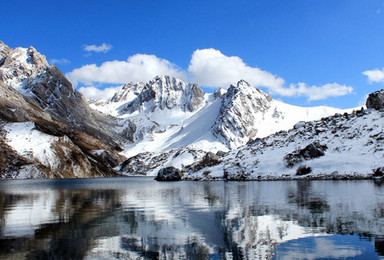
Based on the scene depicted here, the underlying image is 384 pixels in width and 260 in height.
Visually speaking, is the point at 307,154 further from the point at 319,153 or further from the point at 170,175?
the point at 170,175

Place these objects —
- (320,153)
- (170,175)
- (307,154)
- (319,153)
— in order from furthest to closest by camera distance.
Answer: (170,175)
(307,154)
(319,153)
(320,153)

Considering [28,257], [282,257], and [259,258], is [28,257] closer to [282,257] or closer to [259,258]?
[259,258]

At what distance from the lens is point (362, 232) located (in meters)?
18.5

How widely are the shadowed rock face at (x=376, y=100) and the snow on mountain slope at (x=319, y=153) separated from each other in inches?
104

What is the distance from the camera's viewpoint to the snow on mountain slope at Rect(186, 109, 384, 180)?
8356 cm

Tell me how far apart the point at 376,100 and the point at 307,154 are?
3308 cm

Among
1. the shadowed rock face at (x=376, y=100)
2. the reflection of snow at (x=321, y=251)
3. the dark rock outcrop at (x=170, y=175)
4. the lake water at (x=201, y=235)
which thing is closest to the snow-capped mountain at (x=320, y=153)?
the shadowed rock face at (x=376, y=100)

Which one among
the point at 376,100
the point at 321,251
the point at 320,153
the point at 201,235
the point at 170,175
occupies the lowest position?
the point at 170,175

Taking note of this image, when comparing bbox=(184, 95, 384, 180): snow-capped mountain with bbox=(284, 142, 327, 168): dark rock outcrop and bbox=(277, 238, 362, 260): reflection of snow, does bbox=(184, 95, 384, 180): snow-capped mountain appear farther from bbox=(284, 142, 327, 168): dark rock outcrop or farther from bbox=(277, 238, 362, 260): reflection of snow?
bbox=(277, 238, 362, 260): reflection of snow

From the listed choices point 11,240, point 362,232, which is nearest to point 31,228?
point 11,240

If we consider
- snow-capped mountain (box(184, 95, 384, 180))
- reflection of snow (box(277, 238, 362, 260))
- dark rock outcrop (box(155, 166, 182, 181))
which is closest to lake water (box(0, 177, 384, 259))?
reflection of snow (box(277, 238, 362, 260))

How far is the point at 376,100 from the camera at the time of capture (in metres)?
108

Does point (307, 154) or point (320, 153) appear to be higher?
point (320, 153)

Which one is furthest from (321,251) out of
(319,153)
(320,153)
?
(319,153)
